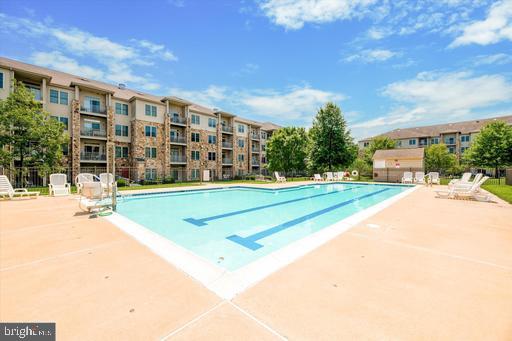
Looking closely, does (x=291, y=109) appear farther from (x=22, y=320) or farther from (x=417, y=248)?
(x=22, y=320)

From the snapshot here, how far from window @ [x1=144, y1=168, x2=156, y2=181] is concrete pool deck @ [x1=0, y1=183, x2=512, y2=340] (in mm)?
23338

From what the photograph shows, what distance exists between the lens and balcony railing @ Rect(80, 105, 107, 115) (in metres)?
22.7

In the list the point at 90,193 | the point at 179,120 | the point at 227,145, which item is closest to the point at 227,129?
the point at 227,145

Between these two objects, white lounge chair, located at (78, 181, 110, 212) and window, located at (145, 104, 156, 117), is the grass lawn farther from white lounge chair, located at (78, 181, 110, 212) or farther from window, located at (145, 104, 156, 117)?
window, located at (145, 104, 156, 117)

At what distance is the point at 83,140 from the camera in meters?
23.0

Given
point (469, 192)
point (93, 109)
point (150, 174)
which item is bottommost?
point (469, 192)

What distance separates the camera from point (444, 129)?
1933 inches

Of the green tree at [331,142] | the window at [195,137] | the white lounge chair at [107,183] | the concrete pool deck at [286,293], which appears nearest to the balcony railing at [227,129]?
the window at [195,137]

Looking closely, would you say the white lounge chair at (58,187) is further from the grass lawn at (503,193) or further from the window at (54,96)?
the grass lawn at (503,193)

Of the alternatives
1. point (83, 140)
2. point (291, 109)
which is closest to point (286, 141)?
point (291, 109)

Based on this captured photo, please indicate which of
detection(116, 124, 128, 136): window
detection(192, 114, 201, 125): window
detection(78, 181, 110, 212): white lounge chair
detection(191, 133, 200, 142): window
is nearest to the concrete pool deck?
detection(78, 181, 110, 212): white lounge chair

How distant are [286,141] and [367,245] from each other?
26484 mm

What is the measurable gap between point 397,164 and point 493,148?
51.3 ft

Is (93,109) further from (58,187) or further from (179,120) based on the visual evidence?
(58,187)
